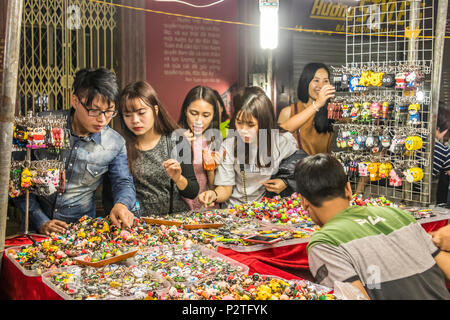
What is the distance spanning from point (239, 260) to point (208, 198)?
6.01ft

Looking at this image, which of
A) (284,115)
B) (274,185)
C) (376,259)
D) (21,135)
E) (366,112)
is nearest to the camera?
(376,259)

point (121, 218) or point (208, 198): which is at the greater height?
point (121, 218)

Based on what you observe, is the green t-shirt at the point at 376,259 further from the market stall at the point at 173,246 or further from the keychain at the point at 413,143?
the keychain at the point at 413,143

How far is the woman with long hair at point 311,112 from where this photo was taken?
521 centimetres

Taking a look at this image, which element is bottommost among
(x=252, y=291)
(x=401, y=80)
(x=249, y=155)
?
(x=252, y=291)

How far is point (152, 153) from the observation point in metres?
4.37

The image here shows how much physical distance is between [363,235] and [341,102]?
2989 mm

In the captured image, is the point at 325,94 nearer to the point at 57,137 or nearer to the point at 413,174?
the point at 413,174

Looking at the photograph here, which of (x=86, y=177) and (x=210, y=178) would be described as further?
(x=210, y=178)

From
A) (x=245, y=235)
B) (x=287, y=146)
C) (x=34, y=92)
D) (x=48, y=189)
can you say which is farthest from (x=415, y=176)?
(x=34, y=92)

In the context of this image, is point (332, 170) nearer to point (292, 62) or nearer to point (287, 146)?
point (287, 146)

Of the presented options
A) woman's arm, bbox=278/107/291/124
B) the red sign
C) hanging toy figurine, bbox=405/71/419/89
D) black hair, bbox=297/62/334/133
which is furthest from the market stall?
black hair, bbox=297/62/334/133

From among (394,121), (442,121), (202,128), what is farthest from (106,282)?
(442,121)

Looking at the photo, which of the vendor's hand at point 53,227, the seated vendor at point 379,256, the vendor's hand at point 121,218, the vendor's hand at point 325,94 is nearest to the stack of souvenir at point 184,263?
the vendor's hand at point 121,218
